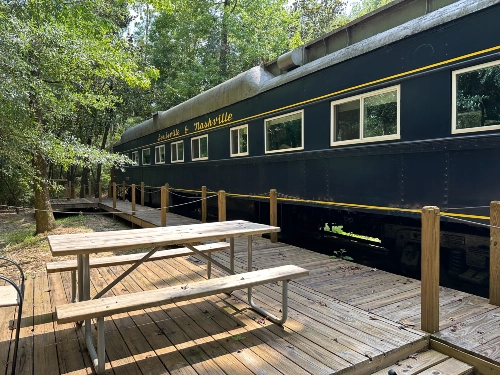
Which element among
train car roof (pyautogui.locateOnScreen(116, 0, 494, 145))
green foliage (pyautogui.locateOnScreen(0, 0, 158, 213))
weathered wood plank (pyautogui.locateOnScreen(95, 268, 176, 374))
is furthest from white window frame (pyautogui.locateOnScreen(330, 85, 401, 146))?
green foliage (pyautogui.locateOnScreen(0, 0, 158, 213))

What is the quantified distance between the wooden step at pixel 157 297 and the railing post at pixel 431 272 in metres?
0.88

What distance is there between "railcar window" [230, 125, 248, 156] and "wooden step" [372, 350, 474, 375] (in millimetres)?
5150

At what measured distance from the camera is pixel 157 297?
2279 millimetres

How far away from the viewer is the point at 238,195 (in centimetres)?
733

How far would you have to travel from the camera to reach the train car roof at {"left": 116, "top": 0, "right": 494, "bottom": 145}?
12.6ft

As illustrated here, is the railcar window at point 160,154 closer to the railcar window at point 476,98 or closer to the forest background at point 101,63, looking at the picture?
the forest background at point 101,63

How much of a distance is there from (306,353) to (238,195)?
5099 mm

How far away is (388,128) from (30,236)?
8.92m

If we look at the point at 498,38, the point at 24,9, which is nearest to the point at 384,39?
the point at 498,38

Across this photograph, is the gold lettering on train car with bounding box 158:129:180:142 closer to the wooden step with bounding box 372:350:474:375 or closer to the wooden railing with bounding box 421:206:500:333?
the wooden railing with bounding box 421:206:500:333

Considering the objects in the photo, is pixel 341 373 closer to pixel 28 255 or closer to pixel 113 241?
pixel 113 241

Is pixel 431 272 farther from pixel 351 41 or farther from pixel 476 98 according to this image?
pixel 351 41

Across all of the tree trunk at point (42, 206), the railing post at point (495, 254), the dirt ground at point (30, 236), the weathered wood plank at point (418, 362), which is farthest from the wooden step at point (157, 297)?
the tree trunk at point (42, 206)

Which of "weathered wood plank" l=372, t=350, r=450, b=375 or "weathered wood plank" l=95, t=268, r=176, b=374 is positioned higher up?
"weathered wood plank" l=95, t=268, r=176, b=374
